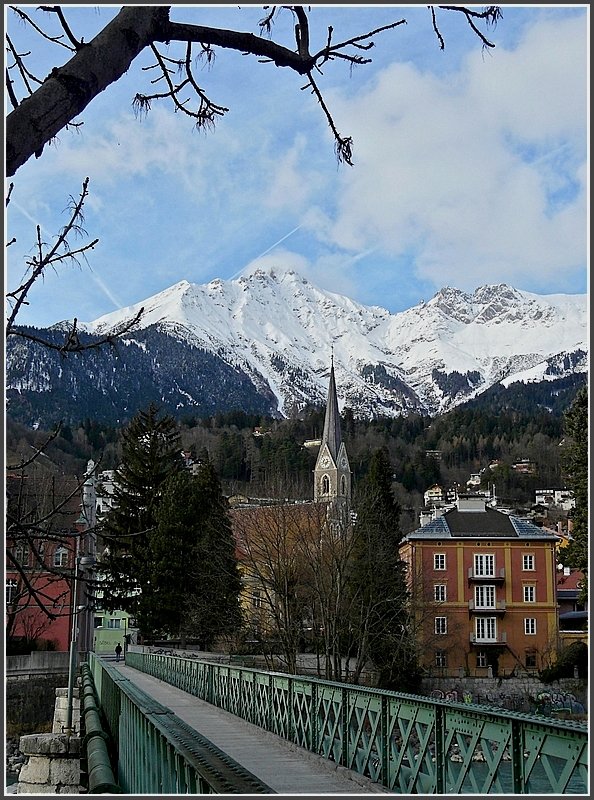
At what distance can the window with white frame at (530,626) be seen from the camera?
142 ft

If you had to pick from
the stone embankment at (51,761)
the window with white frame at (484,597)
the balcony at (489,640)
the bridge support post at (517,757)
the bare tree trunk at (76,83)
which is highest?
the bare tree trunk at (76,83)

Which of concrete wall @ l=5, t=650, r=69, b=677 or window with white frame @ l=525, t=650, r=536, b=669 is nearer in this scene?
concrete wall @ l=5, t=650, r=69, b=677

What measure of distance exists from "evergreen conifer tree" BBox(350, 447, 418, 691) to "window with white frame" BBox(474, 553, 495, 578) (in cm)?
934

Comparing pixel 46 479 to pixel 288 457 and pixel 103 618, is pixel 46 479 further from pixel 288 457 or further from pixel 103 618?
pixel 288 457

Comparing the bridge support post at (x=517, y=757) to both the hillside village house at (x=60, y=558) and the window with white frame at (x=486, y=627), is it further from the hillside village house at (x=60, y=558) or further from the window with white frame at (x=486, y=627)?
the window with white frame at (x=486, y=627)

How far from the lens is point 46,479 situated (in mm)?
5492

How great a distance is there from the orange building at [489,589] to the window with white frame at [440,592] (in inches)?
1.9

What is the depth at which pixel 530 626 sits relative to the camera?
43.4 metres

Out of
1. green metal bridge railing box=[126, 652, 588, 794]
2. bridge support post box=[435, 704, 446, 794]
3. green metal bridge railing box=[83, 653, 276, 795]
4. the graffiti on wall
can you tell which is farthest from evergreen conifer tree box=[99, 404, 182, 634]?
green metal bridge railing box=[83, 653, 276, 795]

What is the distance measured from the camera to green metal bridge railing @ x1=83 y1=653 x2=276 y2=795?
8.05ft

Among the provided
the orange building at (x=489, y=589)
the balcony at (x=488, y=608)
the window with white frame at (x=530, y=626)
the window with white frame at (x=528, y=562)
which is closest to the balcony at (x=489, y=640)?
the orange building at (x=489, y=589)

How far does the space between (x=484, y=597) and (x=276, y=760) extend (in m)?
37.1

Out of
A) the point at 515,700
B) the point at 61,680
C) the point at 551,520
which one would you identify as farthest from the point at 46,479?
the point at 551,520

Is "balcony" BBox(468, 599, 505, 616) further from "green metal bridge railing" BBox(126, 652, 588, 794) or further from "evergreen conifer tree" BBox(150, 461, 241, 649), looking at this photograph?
"green metal bridge railing" BBox(126, 652, 588, 794)
